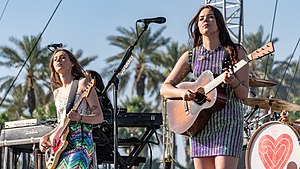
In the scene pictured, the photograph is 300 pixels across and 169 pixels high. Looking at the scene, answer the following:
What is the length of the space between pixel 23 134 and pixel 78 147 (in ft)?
9.31

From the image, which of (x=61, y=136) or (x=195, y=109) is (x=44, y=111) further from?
(x=195, y=109)

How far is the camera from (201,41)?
3693 mm

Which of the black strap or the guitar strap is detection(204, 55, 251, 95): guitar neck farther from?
the black strap

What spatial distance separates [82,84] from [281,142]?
195 centimetres

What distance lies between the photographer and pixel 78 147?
14.2 feet

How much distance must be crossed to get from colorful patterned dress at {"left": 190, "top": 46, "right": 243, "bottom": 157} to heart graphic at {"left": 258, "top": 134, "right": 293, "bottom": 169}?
2.04 metres

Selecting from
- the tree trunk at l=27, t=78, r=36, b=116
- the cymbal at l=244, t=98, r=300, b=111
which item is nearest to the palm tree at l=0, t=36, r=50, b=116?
the tree trunk at l=27, t=78, r=36, b=116

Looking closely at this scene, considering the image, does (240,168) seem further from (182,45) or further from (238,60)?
(182,45)

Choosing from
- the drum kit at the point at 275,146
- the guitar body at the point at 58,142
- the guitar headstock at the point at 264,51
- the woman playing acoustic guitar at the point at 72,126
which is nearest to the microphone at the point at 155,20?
the drum kit at the point at 275,146

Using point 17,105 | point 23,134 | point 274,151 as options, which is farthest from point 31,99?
point 274,151

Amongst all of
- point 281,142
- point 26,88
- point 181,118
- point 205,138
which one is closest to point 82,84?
point 181,118

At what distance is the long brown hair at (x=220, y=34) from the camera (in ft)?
11.6

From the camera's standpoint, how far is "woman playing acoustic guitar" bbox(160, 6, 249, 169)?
11.2 ft

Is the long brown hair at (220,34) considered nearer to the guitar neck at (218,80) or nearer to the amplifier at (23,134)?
the guitar neck at (218,80)
